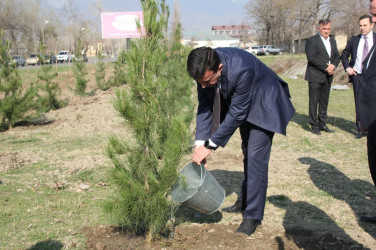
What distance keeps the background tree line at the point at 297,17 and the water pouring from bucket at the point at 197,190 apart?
39339 mm

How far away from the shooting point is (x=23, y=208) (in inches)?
155

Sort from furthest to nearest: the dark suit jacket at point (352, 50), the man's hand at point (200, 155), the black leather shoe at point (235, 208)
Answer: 1. the dark suit jacket at point (352, 50)
2. the black leather shoe at point (235, 208)
3. the man's hand at point (200, 155)

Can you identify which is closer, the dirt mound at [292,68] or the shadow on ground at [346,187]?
the shadow on ground at [346,187]

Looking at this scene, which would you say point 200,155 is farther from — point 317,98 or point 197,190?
point 317,98

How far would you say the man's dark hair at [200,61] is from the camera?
2.74 m

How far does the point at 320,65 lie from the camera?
7250mm

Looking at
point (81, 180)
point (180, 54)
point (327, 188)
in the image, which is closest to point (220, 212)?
point (327, 188)

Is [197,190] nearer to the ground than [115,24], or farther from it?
nearer to the ground

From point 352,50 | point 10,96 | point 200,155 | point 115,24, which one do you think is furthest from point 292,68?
point 200,155

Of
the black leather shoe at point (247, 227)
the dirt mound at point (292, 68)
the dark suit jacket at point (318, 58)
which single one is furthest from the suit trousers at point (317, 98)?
the dirt mound at point (292, 68)

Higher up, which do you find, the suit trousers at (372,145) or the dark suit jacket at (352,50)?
the dark suit jacket at (352,50)

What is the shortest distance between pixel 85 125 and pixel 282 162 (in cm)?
469

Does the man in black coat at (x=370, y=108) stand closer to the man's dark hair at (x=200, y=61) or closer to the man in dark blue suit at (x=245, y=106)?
the man in dark blue suit at (x=245, y=106)

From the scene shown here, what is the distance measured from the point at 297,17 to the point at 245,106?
54.3 meters
